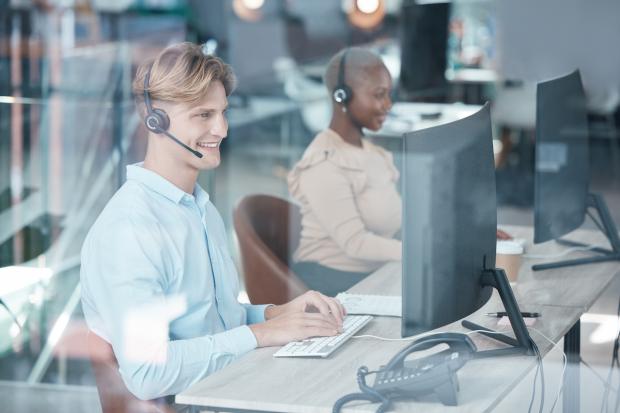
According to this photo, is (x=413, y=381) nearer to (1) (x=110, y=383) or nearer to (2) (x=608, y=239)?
(1) (x=110, y=383)

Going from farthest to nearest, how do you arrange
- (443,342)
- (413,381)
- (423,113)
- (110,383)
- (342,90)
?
(423,113) < (342,90) < (110,383) < (443,342) < (413,381)

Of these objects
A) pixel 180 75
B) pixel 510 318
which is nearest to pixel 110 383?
pixel 180 75

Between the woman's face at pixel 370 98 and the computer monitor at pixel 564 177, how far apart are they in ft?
1.87

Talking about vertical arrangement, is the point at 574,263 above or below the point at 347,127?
below

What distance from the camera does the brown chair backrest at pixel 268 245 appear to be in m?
2.97

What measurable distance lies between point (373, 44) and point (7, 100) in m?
1.48

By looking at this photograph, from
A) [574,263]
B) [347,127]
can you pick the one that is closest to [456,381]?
[574,263]

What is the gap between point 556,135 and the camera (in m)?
3.11

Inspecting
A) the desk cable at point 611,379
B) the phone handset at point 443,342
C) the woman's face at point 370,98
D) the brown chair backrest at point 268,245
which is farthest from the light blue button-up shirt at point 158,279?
the desk cable at point 611,379

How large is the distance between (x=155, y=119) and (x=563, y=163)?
1.50 metres

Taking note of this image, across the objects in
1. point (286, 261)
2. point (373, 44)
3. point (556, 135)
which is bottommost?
point (286, 261)

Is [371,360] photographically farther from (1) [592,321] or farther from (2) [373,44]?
(2) [373,44]

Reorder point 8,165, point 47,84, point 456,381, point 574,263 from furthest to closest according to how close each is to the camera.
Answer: point 47,84 < point 8,165 < point 574,263 < point 456,381

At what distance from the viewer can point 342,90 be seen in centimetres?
342
